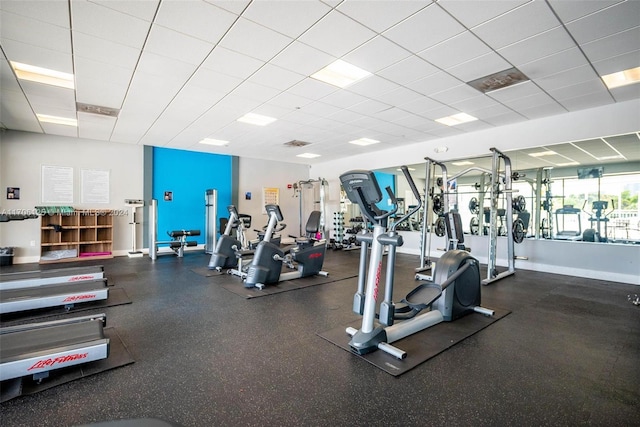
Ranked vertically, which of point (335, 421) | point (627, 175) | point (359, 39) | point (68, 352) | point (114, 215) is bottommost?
point (335, 421)

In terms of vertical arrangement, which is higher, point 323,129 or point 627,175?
point 323,129

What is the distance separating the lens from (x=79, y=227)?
6281 mm

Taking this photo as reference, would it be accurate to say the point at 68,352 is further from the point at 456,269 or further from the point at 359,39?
the point at 359,39

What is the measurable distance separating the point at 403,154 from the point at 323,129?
103 inches

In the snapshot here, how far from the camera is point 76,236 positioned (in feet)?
21.3

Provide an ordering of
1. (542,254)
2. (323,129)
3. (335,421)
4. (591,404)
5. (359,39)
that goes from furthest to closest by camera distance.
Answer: (323,129), (542,254), (359,39), (591,404), (335,421)

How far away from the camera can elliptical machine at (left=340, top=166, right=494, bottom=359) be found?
224cm

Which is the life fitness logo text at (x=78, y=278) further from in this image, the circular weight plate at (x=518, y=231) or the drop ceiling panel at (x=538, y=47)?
the circular weight plate at (x=518, y=231)

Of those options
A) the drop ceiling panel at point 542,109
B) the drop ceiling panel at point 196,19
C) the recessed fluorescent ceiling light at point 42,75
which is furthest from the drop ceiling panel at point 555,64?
the recessed fluorescent ceiling light at point 42,75

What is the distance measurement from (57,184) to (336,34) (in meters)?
7.02

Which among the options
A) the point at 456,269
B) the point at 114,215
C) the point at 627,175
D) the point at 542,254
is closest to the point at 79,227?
the point at 114,215

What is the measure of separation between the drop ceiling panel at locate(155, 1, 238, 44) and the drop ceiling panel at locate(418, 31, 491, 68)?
202cm

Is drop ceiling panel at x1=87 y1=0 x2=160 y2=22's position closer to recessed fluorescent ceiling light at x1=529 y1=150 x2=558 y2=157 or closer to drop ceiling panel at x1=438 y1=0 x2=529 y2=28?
drop ceiling panel at x1=438 y1=0 x2=529 y2=28

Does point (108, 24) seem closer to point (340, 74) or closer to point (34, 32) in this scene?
point (34, 32)
